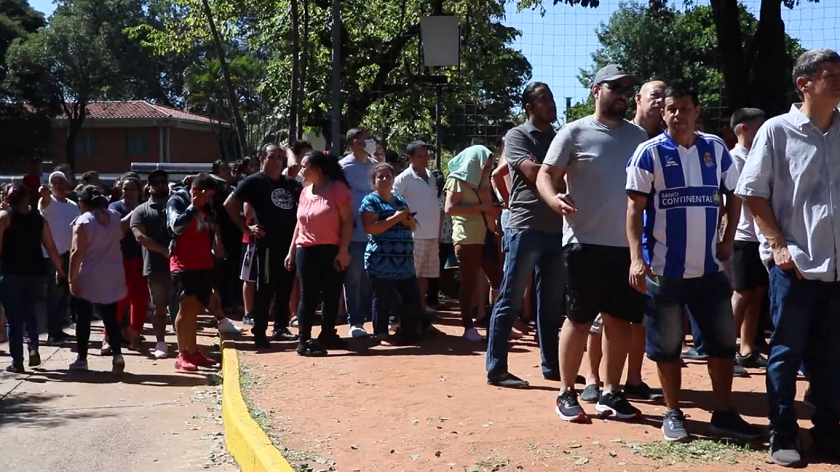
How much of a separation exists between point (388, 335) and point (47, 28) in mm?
49347

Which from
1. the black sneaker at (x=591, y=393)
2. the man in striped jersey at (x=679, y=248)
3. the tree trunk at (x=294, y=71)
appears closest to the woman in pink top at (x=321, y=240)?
the black sneaker at (x=591, y=393)

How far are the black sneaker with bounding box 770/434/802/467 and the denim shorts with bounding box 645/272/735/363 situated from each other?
60cm

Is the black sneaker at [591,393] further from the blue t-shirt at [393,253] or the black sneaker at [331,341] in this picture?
the black sneaker at [331,341]

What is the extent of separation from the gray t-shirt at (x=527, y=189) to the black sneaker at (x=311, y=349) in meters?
3.05

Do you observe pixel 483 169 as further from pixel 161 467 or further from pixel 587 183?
pixel 161 467

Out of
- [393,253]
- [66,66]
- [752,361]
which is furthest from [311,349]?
[66,66]

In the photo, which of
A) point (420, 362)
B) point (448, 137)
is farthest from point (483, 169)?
point (448, 137)

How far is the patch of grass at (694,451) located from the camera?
18.6 ft

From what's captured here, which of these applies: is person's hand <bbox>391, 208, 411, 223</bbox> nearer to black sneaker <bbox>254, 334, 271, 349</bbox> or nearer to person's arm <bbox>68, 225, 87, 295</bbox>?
black sneaker <bbox>254, 334, 271, 349</bbox>

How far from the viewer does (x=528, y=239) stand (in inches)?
293

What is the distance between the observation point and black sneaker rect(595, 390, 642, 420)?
656 centimetres

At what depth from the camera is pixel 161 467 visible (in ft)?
23.6

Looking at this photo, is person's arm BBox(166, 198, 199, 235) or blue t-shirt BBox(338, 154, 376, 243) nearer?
person's arm BBox(166, 198, 199, 235)

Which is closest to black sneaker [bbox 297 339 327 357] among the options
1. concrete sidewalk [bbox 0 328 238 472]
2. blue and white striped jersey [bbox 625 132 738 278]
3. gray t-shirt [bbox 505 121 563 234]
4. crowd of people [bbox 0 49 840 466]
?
crowd of people [bbox 0 49 840 466]
